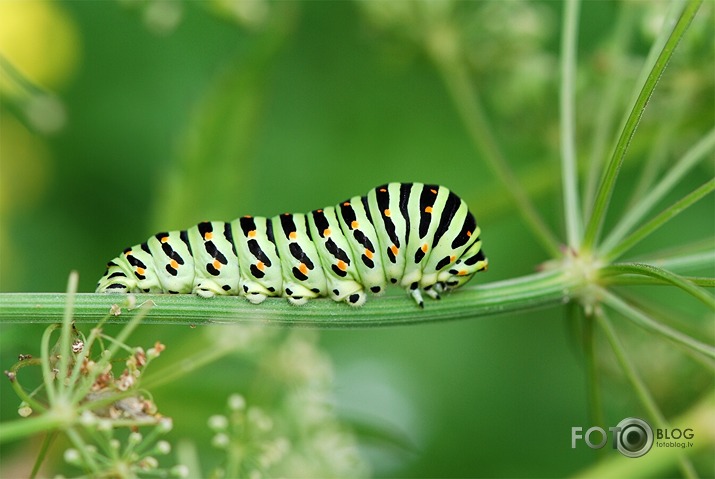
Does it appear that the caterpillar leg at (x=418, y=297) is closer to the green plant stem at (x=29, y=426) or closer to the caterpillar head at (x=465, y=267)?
the caterpillar head at (x=465, y=267)

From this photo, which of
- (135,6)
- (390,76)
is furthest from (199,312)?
(390,76)

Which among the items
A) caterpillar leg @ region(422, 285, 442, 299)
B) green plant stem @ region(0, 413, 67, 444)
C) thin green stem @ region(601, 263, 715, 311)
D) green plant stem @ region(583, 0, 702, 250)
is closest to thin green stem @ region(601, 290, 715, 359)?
thin green stem @ region(601, 263, 715, 311)

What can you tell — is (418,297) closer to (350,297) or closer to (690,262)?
(350,297)

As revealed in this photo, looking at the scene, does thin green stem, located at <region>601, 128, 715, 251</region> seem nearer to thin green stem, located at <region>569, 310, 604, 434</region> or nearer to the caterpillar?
thin green stem, located at <region>569, 310, 604, 434</region>

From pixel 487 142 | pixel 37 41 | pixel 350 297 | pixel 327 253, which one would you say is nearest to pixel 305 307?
pixel 350 297

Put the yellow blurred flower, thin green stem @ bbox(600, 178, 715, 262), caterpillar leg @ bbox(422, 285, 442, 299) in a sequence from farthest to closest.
Answer: 1. the yellow blurred flower
2. caterpillar leg @ bbox(422, 285, 442, 299)
3. thin green stem @ bbox(600, 178, 715, 262)
